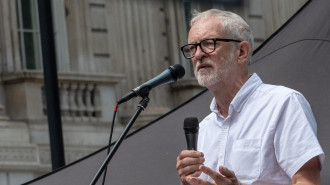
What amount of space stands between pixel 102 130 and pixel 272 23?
3.79m

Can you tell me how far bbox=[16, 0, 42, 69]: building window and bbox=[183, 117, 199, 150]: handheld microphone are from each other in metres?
10.0

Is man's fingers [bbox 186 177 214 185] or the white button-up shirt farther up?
the white button-up shirt

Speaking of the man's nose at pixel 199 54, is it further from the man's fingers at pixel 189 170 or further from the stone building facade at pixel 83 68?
the stone building facade at pixel 83 68

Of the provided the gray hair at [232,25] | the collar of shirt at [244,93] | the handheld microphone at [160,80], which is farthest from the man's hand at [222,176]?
the handheld microphone at [160,80]

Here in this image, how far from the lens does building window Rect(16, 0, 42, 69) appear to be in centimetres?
1506

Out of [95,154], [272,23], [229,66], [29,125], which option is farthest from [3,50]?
[229,66]

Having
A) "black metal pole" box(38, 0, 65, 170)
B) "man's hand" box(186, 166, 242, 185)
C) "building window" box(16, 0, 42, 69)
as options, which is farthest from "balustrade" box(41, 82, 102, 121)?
"man's hand" box(186, 166, 242, 185)

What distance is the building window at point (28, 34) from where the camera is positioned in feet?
49.4

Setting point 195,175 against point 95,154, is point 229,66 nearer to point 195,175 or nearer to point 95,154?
point 195,175

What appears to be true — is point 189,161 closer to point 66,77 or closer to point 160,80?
point 160,80

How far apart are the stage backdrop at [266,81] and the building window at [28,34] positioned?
6.57 metres

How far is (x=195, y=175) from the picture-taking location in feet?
16.3

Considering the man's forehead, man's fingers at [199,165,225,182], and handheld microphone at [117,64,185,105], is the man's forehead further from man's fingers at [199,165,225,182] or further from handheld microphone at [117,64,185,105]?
man's fingers at [199,165,225,182]

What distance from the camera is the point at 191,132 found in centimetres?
512
